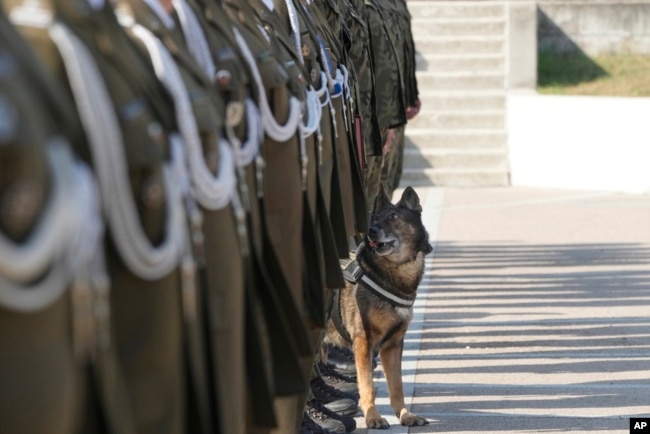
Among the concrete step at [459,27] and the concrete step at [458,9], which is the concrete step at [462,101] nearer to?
the concrete step at [459,27]

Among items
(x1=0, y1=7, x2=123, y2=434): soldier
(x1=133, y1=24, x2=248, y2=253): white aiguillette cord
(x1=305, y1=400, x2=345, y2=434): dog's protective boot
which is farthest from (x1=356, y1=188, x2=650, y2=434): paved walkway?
(x1=0, y1=7, x2=123, y2=434): soldier

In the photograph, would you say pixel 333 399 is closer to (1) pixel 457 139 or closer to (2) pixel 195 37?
(2) pixel 195 37

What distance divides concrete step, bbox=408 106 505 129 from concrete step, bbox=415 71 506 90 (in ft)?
2.48

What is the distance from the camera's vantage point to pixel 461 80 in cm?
2081

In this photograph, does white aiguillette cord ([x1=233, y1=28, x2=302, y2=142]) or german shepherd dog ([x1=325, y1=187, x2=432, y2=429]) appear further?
german shepherd dog ([x1=325, y1=187, x2=432, y2=429])

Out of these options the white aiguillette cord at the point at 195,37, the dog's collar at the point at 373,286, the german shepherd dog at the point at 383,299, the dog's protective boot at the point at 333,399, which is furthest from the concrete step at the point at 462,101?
the white aiguillette cord at the point at 195,37

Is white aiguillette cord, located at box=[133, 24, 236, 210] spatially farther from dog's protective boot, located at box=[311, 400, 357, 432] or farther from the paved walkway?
the paved walkway

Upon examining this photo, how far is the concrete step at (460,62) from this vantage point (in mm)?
21141

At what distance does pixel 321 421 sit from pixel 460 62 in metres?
15.3

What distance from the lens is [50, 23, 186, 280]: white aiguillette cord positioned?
7.83 ft

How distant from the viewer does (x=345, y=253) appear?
17.2 ft

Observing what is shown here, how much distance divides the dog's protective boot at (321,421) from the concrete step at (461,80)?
14.4 meters

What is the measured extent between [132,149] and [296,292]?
1.62 meters

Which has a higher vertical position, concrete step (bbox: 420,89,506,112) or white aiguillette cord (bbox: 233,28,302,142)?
white aiguillette cord (bbox: 233,28,302,142)
